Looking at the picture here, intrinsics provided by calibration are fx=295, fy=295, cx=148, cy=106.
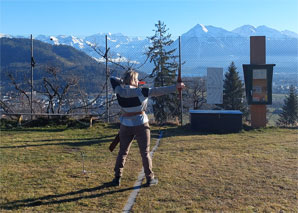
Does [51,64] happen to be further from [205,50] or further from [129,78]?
[129,78]

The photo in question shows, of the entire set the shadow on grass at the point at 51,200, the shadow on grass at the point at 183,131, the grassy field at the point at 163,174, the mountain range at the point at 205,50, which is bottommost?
the shadow on grass at the point at 51,200

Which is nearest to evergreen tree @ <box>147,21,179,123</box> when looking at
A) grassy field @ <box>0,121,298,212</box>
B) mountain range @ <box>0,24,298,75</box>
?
mountain range @ <box>0,24,298,75</box>

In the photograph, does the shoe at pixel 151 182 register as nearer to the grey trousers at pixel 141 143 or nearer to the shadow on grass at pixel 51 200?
the grey trousers at pixel 141 143

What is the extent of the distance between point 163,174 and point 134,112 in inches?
53.0

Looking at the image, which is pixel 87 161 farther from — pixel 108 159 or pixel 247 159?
pixel 247 159

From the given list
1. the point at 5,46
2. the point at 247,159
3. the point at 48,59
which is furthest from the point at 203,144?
the point at 5,46

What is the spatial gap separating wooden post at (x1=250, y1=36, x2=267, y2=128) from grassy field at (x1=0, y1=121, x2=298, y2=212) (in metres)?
1.58

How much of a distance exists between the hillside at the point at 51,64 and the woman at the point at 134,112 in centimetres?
685

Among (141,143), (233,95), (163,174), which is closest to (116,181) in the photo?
(141,143)

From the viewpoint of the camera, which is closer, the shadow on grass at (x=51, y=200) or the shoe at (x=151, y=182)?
the shadow on grass at (x=51, y=200)

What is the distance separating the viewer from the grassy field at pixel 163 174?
12.6 feet

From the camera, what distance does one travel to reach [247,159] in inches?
240

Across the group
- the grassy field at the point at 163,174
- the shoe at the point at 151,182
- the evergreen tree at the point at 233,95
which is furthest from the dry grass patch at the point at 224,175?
the evergreen tree at the point at 233,95

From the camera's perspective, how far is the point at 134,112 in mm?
4410
